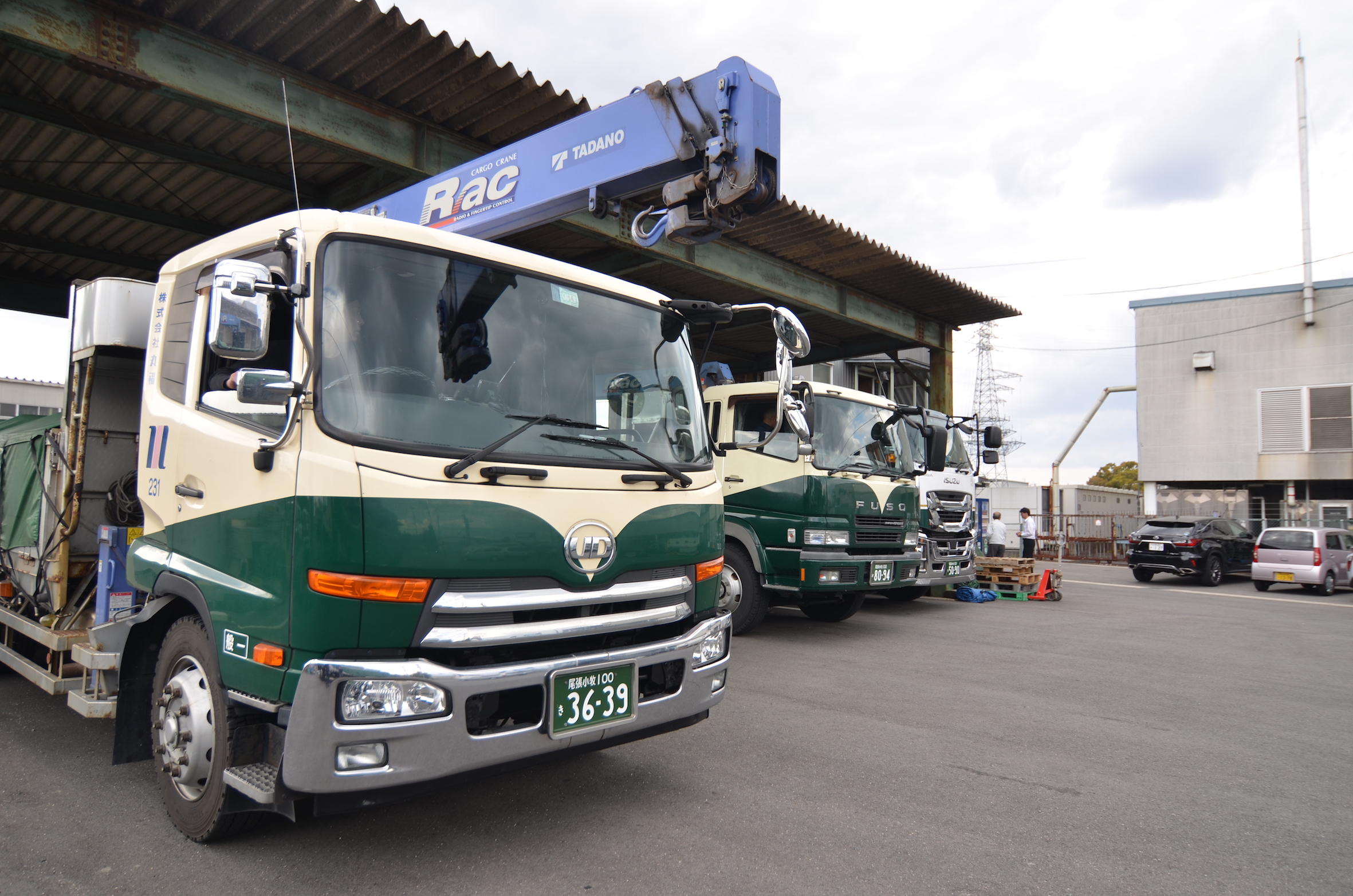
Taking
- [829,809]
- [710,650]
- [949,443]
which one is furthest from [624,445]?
[949,443]

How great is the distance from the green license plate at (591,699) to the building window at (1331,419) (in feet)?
93.4

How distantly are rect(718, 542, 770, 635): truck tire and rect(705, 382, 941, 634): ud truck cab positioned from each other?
0.01m

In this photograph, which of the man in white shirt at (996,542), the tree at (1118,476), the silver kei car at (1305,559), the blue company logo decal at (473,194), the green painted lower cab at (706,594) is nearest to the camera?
the green painted lower cab at (706,594)

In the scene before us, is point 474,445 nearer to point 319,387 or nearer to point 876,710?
point 319,387

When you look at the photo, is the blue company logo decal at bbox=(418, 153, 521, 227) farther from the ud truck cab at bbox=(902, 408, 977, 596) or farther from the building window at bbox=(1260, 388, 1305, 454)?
the building window at bbox=(1260, 388, 1305, 454)

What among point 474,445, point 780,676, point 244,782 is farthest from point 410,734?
point 780,676

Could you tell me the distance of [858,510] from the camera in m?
8.14

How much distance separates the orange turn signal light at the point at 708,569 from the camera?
3.84 meters

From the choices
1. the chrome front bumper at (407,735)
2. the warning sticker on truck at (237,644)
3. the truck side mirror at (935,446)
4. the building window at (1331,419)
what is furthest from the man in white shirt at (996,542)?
the warning sticker on truck at (237,644)

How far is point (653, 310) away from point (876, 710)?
10.5 ft

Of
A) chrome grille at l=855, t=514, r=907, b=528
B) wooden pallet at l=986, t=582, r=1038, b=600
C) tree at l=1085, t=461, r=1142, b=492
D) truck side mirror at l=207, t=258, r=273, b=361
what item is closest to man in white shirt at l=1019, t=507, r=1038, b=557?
wooden pallet at l=986, t=582, r=1038, b=600

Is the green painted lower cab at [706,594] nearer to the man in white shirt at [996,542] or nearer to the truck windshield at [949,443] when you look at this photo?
the truck windshield at [949,443]

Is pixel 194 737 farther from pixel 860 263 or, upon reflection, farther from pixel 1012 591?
pixel 1012 591

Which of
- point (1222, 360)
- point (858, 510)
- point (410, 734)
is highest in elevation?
point (1222, 360)
